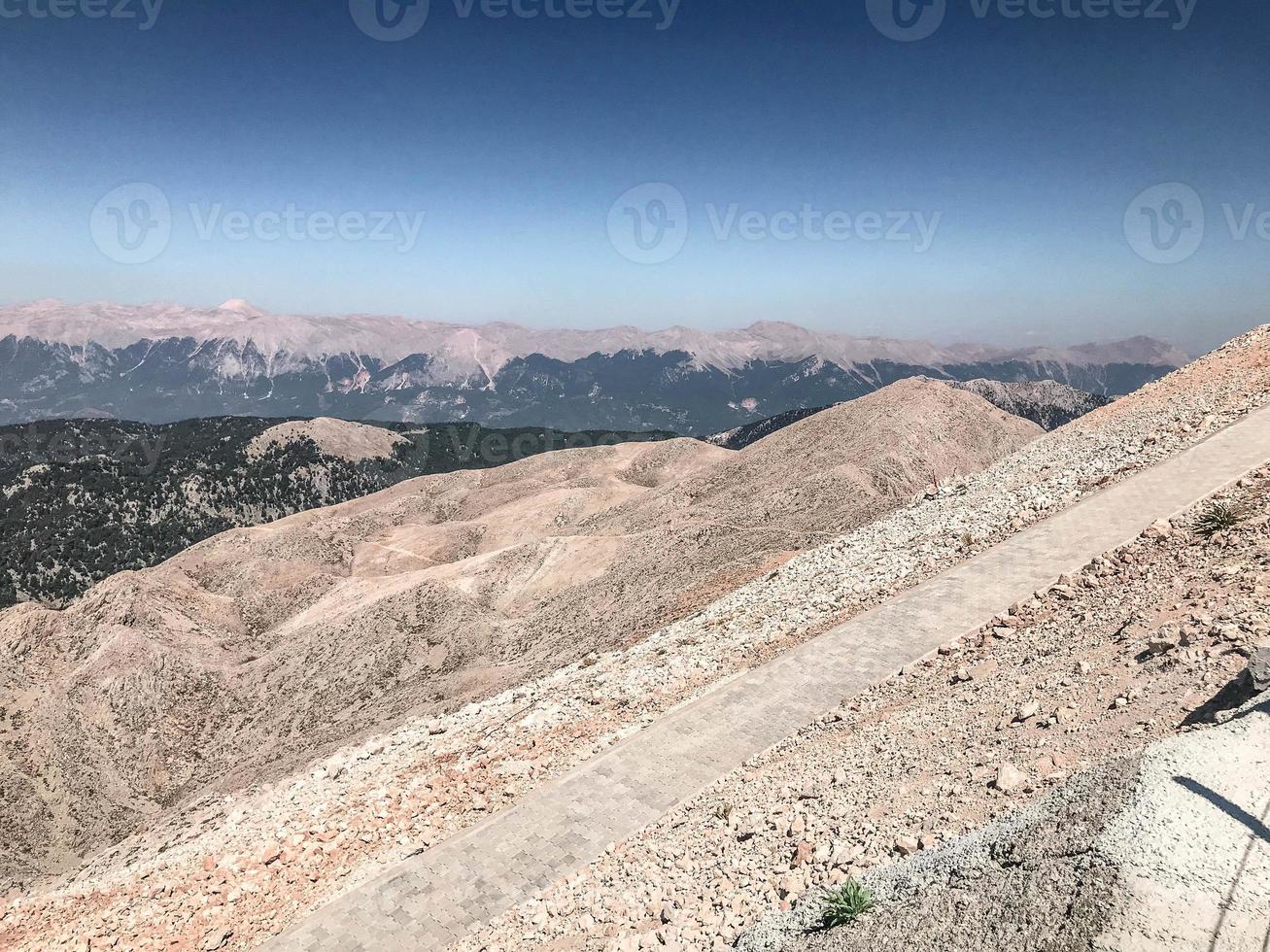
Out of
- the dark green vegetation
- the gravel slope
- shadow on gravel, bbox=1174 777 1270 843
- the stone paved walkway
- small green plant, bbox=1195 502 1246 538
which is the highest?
small green plant, bbox=1195 502 1246 538

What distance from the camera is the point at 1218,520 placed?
14.8 m

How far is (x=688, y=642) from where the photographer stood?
71.4ft

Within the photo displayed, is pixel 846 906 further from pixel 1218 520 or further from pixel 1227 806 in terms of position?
pixel 1218 520

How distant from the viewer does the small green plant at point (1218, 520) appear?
1457 centimetres

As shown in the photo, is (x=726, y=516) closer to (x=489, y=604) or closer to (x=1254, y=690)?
(x=489, y=604)

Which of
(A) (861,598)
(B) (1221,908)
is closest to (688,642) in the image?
(A) (861,598)

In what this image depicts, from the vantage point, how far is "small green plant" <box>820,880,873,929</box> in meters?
7.39

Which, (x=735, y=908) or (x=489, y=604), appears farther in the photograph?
(x=489, y=604)

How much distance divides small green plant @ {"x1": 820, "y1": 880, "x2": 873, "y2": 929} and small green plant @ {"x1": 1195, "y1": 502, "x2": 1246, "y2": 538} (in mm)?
12430

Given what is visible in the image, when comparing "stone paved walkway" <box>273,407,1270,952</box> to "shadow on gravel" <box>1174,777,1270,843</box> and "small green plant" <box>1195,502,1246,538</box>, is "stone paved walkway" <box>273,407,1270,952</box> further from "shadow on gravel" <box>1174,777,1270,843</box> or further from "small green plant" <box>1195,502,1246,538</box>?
"shadow on gravel" <box>1174,777,1270,843</box>

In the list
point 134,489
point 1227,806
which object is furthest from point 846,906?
point 134,489

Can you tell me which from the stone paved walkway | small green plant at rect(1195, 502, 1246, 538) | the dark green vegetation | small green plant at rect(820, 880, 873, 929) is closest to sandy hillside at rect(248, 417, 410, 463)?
the dark green vegetation

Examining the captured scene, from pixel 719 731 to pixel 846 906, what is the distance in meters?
8.14

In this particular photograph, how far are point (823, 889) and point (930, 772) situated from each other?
3.00 metres
